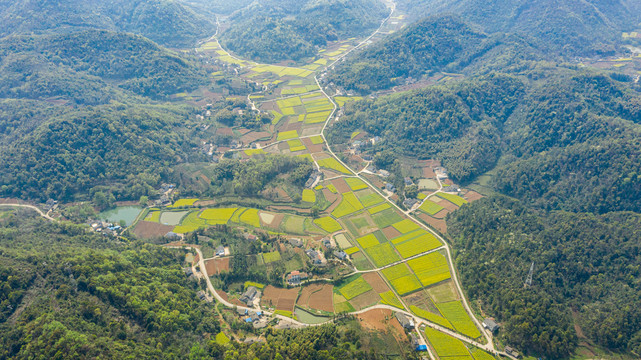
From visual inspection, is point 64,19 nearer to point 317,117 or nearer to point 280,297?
point 317,117

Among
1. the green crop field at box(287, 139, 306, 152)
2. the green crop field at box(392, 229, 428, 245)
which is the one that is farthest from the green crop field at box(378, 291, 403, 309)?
the green crop field at box(287, 139, 306, 152)

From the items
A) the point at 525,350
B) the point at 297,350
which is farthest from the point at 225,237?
the point at 525,350

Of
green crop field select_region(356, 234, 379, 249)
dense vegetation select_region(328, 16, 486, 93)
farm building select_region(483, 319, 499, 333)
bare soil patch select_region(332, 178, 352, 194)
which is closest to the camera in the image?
farm building select_region(483, 319, 499, 333)

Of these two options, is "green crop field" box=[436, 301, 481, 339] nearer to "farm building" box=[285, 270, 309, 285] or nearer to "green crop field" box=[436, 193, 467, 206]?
"farm building" box=[285, 270, 309, 285]

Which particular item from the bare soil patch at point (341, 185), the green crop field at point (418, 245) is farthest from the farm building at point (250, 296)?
the bare soil patch at point (341, 185)

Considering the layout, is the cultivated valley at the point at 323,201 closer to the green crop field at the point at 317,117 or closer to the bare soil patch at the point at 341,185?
the bare soil patch at the point at 341,185

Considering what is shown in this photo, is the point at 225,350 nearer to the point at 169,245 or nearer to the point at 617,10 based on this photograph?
the point at 169,245

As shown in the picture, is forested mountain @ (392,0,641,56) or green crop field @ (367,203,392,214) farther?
forested mountain @ (392,0,641,56)

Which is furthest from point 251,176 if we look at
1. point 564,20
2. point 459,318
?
point 564,20
